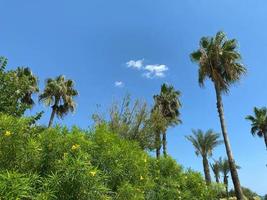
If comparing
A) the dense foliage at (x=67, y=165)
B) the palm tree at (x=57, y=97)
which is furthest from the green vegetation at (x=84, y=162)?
the palm tree at (x=57, y=97)

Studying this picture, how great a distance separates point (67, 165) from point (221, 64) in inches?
865

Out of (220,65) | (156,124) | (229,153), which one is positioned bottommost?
(229,153)

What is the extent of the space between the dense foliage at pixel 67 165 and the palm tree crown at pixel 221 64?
17144 mm

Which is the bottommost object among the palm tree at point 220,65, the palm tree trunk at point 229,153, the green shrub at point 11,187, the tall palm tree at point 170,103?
the green shrub at point 11,187

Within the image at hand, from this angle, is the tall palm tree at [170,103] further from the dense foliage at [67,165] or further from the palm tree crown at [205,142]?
the dense foliage at [67,165]

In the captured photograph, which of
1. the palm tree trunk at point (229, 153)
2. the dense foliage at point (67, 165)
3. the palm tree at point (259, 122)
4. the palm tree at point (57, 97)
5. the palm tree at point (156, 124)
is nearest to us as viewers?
the dense foliage at point (67, 165)

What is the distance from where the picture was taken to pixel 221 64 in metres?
28.8

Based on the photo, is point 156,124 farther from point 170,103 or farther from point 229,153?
point 170,103

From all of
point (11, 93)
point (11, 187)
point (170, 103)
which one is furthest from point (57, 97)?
point (11, 187)

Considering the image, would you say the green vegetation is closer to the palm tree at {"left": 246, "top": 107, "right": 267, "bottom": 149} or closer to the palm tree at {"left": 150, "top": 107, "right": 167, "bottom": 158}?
the palm tree at {"left": 150, "top": 107, "right": 167, "bottom": 158}

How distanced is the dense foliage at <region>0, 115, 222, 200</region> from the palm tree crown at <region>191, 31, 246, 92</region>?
17144mm

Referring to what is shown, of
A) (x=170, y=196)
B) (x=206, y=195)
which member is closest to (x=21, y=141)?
(x=170, y=196)

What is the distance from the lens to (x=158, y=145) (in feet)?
95.3

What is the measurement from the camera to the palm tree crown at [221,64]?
93.7 feet
